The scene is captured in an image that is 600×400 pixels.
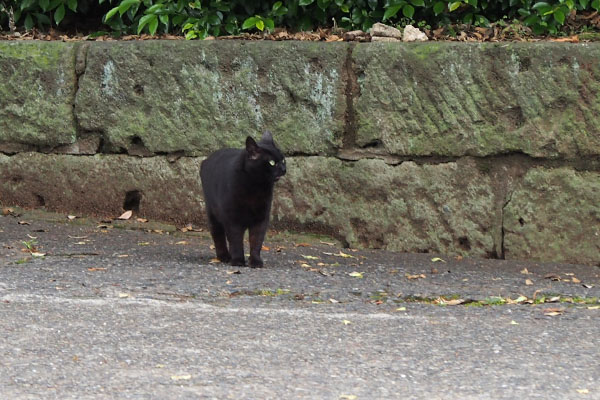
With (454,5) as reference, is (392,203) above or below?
below

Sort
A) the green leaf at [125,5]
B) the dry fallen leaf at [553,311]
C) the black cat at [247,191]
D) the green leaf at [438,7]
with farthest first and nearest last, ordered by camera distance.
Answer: the green leaf at [125,5] → the green leaf at [438,7] → the black cat at [247,191] → the dry fallen leaf at [553,311]

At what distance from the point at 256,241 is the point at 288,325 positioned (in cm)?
180

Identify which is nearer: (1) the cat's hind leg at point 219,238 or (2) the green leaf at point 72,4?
(1) the cat's hind leg at point 219,238

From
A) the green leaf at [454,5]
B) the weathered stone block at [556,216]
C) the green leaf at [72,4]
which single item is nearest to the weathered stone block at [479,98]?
the weathered stone block at [556,216]

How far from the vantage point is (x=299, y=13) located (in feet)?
28.9

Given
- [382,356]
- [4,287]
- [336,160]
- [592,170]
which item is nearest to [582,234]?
[592,170]

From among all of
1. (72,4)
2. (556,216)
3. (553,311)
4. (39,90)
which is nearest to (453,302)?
(553,311)

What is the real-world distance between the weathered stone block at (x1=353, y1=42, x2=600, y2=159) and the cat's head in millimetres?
1108

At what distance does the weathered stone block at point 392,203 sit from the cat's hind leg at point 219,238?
0.87 m

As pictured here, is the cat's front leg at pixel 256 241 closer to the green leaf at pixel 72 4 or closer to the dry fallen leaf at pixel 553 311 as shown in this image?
the dry fallen leaf at pixel 553 311

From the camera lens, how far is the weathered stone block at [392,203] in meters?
7.65

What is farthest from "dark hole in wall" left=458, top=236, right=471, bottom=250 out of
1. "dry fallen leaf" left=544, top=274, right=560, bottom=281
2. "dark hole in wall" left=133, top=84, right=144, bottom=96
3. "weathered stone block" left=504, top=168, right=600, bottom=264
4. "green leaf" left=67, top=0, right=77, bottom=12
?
"green leaf" left=67, top=0, right=77, bottom=12

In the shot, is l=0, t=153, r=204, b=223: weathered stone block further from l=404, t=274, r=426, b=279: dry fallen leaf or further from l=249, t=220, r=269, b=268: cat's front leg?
l=404, t=274, r=426, b=279: dry fallen leaf

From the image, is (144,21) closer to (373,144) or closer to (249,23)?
(249,23)
